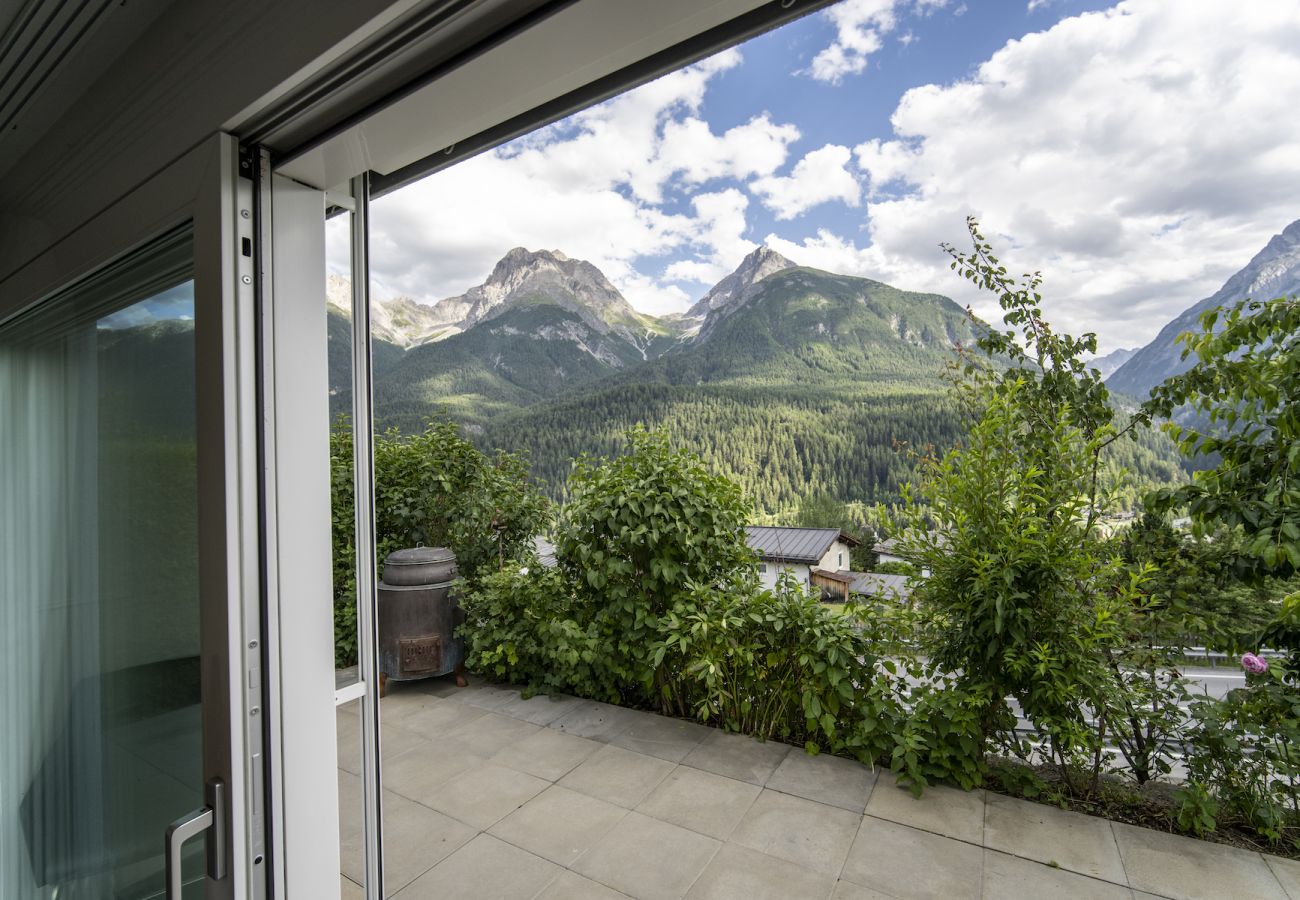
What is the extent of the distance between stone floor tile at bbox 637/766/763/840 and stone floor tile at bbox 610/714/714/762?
0.18 m

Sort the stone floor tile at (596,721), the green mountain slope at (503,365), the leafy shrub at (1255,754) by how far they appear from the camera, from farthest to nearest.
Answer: the green mountain slope at (503,365), the stone floor tile at (596,721), the leafy shrub at (1255,754)

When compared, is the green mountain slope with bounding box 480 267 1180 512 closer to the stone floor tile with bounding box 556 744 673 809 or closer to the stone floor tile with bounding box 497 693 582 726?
the stone floor tile with bounding box 497 693 582 726

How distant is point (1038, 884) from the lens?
1.75 m

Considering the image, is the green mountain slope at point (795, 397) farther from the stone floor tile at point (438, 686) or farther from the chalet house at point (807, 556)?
the stone floor tile at point (438, 686)

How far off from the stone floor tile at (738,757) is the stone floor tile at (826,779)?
45 millimetres

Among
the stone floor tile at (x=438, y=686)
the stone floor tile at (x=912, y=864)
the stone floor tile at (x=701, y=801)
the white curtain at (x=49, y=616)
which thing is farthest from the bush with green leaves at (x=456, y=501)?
the stone floor tile at (x=912, y=864)

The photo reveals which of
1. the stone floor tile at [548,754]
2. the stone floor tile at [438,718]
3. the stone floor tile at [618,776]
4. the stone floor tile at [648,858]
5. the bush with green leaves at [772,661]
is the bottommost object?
the stone floor tile at [648,858]

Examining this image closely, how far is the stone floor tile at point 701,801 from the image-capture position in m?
2.09

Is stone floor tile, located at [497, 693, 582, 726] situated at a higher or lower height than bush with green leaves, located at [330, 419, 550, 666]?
lower

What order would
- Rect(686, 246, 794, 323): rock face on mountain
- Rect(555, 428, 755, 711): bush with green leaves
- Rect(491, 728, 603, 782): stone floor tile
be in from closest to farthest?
Rect(491, 728, 603, 782): stone floor tile, Rect(555, 428, 755, 711): bush with green leaves, Rect(686, 246, 794, 323): rock face on mountain

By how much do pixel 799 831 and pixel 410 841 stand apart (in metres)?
1.32

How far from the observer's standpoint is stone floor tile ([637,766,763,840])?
2094 millimetres

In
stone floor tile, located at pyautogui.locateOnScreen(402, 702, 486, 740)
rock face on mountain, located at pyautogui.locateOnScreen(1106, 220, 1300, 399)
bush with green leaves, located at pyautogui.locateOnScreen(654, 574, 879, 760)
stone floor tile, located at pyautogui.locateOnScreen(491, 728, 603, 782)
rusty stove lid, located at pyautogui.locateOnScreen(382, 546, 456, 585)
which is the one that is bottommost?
stone floor tile, located at pyautogui.locateOnScreen(491, 728, 603, 782)

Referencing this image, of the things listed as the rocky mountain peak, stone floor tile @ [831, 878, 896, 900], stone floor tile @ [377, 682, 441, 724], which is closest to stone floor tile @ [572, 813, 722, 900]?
stone floor tile @ [831, 878, 896, 900]
